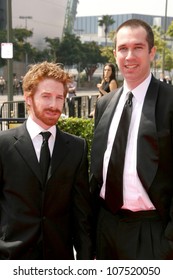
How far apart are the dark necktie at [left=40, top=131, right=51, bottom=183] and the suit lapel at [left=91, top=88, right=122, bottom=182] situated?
32cm

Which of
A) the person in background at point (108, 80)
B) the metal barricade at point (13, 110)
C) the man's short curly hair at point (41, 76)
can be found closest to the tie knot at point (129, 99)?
the man's short curly hair at point (41, 76)

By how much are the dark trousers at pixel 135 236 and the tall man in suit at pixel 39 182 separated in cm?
17

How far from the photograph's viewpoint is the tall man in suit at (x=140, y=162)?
289 cm

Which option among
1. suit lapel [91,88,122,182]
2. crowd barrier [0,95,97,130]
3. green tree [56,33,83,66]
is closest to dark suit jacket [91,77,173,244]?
suit lapel [91,88,122,182]

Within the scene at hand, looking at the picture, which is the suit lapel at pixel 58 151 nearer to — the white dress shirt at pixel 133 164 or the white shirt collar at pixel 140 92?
the white dress shirt at pixel 133 164

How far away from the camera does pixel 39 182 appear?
2949 millimetres

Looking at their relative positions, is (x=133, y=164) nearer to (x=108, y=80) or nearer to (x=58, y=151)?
(x=58, y=151)

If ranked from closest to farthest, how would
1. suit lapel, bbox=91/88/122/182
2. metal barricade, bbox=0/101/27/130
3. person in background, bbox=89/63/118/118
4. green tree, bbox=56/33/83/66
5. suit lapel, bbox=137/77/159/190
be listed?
suit lapel, bbox=137/77/159/190 → suit lapel, bbox=91/88/122/182 → person in background, bbox=89/63/118/118 → metal barricade, bbox=0/101/27/130 → green tree, bbox=56/33/83/66

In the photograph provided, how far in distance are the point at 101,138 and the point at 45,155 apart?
1.24ft

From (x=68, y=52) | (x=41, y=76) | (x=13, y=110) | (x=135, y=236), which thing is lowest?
(x=13, y=110)

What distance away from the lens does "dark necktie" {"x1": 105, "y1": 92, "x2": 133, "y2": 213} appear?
2.95 m

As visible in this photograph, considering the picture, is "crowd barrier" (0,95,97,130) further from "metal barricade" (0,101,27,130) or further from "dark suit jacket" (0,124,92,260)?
"dark suit jacket" (0,124,92,260)

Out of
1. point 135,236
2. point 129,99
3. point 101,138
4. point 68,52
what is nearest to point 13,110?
point 101,138
